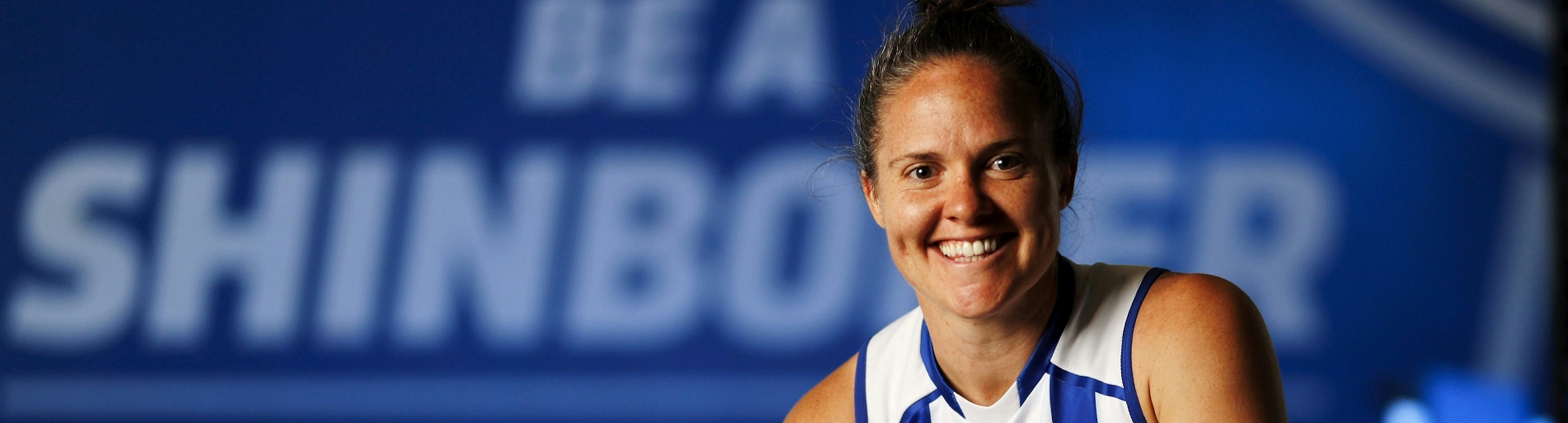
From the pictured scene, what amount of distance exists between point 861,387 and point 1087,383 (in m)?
0.37

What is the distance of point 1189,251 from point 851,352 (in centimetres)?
126

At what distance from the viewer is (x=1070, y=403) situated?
156 cm

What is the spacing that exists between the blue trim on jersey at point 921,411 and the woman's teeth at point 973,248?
1.04 feet

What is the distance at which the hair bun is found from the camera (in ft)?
5.08

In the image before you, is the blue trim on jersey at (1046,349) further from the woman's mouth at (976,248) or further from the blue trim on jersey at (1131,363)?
the woman's mouth at (976,248)

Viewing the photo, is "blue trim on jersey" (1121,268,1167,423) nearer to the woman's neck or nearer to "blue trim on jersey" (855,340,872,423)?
the woman's neck

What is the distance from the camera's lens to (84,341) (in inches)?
185

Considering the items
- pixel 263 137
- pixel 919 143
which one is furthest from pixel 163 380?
pixel 919 143

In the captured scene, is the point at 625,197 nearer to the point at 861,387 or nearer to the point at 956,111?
the point at 861,387

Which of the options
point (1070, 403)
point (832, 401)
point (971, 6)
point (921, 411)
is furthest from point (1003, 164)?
point (832, 401)

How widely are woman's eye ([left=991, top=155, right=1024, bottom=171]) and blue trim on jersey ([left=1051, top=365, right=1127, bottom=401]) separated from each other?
0.32 meters

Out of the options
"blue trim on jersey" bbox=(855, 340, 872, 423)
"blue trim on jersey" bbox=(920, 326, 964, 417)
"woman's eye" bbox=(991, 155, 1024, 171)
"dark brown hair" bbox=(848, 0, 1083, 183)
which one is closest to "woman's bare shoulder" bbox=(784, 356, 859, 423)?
"blue trim on jersey" bbox=(855, 340, 872, 423)

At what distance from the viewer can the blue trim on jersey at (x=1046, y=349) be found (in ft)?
5.22

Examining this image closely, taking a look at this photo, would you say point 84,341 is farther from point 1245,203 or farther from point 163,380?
point 1245,203
